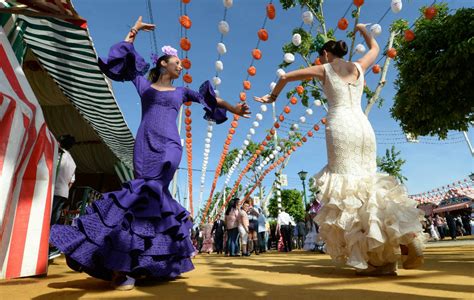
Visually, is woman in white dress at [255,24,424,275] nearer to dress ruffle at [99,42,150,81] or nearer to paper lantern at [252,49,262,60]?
→ dress ruffle at [99,42,150,81]

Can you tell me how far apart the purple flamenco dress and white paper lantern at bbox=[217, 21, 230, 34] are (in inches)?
161

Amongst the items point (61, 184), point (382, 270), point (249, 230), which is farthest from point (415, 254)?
Result: point (249, 230)

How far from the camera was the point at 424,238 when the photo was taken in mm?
2746

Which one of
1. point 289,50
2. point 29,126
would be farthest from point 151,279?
point 289,50

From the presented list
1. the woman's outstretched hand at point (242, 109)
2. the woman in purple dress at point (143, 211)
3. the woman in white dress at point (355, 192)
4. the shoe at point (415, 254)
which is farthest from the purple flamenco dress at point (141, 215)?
the shoe at point (415, 254)

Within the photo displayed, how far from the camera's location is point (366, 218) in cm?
273

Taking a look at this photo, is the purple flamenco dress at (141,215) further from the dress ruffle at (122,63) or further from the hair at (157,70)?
the hair at (157,70)

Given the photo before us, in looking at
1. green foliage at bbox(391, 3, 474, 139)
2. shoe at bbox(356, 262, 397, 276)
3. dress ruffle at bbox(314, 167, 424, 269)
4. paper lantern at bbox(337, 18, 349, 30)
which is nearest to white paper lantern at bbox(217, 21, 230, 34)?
paper lantern at bbox(337, 18, 349, 30)

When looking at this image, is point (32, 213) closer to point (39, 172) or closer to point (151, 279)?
point (39, 172)

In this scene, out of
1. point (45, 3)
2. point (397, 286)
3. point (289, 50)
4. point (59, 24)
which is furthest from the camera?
point (289, 50)

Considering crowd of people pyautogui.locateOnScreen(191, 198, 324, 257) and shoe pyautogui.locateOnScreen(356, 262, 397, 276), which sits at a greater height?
crowd of people pyautogui.locateOnScreen(191, 198, 324, 257)

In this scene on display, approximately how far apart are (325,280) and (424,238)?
0.97 metres

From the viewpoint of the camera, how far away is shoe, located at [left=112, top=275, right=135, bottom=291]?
2.22 m

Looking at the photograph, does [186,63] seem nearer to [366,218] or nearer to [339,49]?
[339,49]
